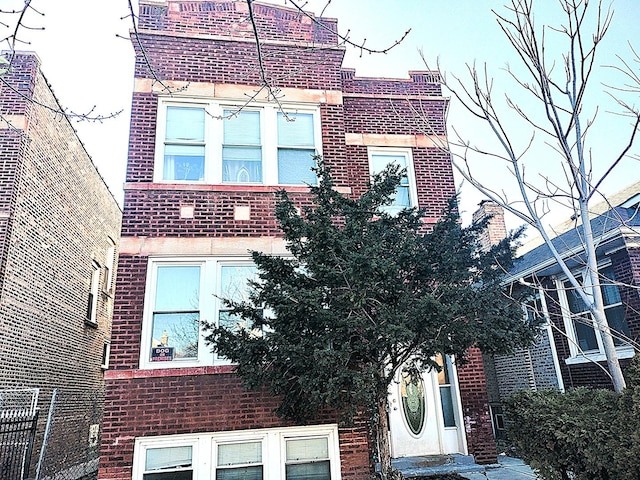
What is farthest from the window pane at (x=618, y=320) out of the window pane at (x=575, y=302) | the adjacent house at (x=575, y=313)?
the window pane at (x=575, y=302)

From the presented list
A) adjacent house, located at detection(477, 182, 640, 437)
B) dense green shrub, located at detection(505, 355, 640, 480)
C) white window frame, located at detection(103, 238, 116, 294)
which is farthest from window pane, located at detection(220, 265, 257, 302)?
white window frame, located at detection(103, 238, 116, 294)

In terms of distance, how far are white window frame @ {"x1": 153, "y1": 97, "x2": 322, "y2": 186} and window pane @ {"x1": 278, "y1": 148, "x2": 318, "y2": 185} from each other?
0.43ft

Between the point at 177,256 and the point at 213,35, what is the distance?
4.46 metres

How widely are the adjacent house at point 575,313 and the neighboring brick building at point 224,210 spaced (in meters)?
2.84

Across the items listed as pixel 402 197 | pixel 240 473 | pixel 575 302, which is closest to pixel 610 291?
pixel 575 302

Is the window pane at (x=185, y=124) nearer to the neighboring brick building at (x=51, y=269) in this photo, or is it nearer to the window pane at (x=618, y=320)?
the neighboring brick building at (x=51, y=269)

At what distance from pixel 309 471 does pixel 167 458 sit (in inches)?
83.9

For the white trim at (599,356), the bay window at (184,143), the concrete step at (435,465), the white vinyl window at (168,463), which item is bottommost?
the concrete step at (435,465)

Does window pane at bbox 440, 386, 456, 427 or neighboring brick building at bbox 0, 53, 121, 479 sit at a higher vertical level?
neighboring brick building at bbox 0, 53, 121, 479

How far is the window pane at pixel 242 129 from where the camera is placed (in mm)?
8812

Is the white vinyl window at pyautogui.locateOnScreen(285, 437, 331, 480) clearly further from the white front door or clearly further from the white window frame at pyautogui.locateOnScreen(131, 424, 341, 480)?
the white front door

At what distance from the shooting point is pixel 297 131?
9.16m

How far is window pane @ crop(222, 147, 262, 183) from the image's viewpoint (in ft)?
28.4

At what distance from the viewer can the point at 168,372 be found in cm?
729
